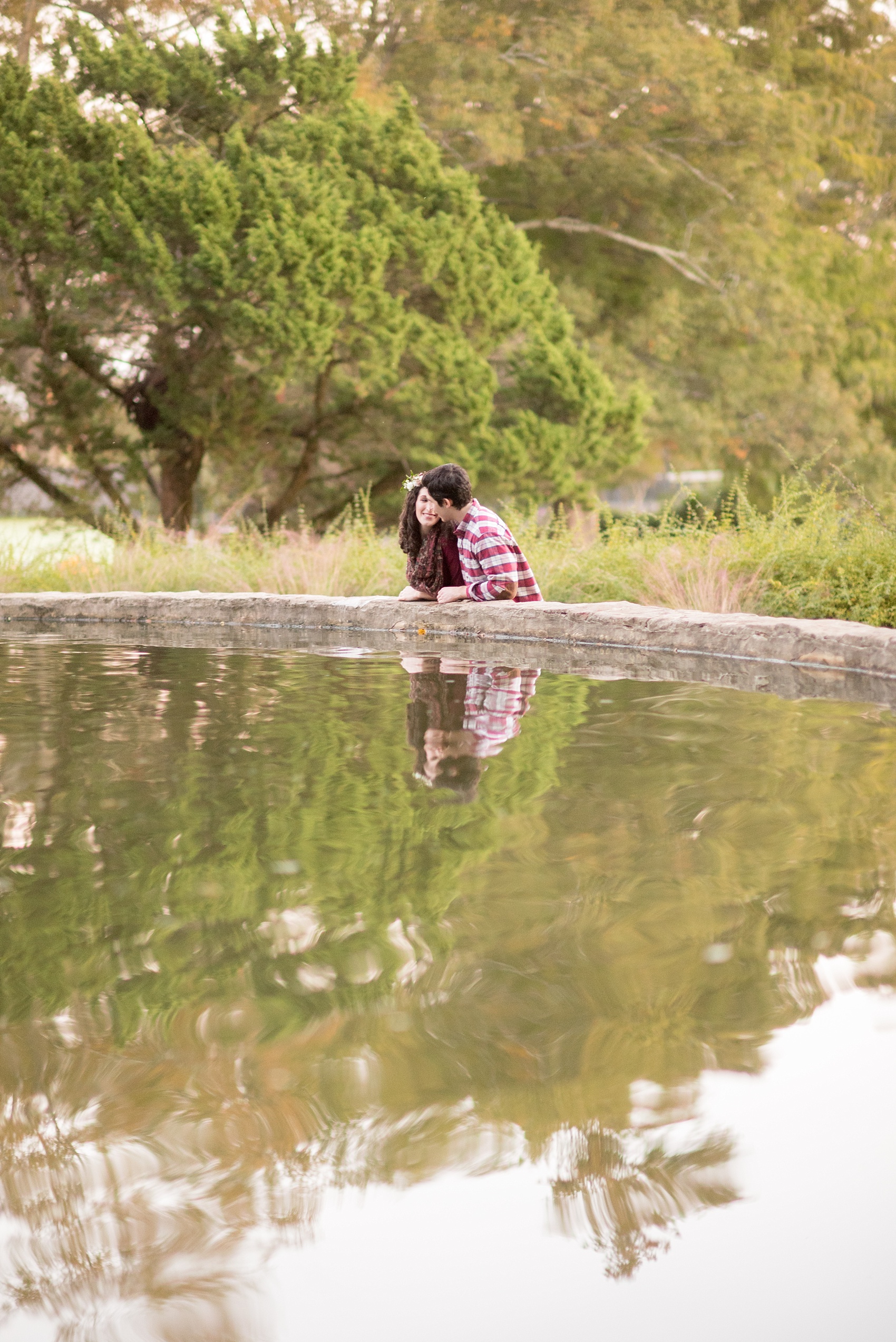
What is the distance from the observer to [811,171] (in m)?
21.3

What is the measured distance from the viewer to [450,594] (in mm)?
7516

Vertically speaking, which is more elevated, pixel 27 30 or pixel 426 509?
pixel 27 30

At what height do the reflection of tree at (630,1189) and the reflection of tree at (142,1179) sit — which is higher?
the reflection of tree at (630,1189)

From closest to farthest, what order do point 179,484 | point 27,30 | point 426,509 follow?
point 426,509, point 179,484, point 27,30

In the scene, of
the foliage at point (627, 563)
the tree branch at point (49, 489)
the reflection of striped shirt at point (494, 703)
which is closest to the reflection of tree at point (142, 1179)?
the reflection of striped shirt at point (494, 703)

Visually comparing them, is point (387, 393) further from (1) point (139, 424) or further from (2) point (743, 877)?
(2) point (743, 877)

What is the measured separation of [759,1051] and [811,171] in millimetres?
21998

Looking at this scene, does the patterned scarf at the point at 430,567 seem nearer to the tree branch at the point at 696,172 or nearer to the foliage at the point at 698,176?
the foliage at the point at 698,176

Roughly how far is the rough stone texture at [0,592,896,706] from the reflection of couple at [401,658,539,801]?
18.3 inches

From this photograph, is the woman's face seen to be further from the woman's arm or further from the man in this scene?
the woman's arm

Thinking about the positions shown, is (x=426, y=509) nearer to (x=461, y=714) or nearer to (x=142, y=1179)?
(x=461, y=714)

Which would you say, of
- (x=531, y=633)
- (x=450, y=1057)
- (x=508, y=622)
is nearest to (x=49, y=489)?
(x=508, y=622)

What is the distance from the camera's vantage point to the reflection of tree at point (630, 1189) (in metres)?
1.50

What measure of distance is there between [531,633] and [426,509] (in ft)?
2.97
